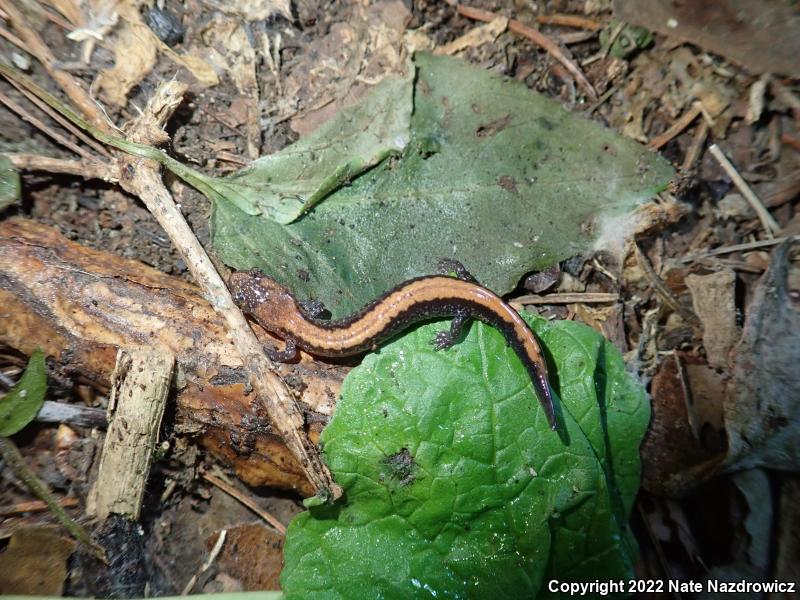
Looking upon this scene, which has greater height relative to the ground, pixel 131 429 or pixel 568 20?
pixel 568 20

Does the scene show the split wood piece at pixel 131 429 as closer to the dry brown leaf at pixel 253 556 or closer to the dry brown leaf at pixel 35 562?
the dry brown leaf at pixel 35 562

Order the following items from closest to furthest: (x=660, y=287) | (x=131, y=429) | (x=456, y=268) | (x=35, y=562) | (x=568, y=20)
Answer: (x=35, y=562) → (x=131, y=429) → (x=456, y=268) → (x=660, y=287) → (x=568, y=20)

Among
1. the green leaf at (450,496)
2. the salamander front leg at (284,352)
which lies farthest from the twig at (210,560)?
the salamander front leg at (284,352)

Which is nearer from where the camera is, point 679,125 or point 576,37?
point 679,125

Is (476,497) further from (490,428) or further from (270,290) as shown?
(270,290)

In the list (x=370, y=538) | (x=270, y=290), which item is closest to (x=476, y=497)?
(x=370, y=538)

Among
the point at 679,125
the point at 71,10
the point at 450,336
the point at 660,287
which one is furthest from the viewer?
the point at 679,125

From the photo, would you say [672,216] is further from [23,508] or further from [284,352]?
[23,508]

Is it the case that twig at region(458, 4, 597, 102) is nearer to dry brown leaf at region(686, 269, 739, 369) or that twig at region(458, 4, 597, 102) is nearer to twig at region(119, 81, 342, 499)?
dry brown leaf at region(686, 269, 739, 369)

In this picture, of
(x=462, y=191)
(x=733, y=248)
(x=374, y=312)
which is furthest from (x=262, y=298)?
(x=733, y=248)
